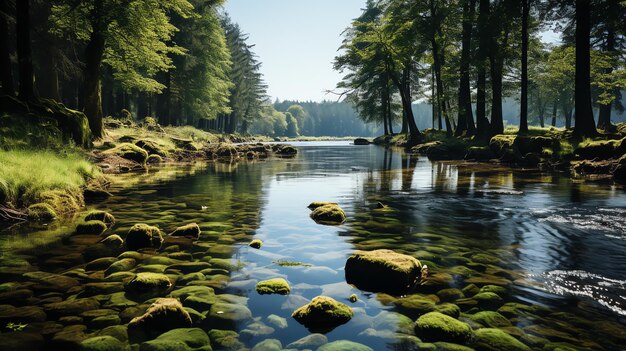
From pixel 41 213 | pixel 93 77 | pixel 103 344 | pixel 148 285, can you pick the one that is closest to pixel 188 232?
pixel 148 285

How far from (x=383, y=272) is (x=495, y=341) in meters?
1.66

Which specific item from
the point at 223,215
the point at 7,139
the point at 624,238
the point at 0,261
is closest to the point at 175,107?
the point at 7,139

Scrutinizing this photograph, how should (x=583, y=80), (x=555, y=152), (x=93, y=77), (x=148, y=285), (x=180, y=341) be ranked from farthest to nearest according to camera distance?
(x=93, y=77) → (x=555, y=152) → (x=583, y=80) → (x=148, y=285) → (x=180, y=341)

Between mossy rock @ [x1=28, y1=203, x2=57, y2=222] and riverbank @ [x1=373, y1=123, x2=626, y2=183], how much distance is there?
17.8 meters

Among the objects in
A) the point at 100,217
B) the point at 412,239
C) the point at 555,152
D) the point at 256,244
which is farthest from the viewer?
the point at 555,152

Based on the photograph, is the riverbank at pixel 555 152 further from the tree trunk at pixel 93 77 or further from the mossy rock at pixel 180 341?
the tree trunk at pixel 93 77

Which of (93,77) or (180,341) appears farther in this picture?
(93,77)

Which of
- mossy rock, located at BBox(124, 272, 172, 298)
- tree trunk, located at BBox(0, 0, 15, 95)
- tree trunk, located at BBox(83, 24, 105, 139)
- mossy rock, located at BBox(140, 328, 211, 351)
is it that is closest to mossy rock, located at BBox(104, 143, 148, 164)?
tree trunk, located at BBox(83, 24, 105, 139)

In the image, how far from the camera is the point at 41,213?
851 cm

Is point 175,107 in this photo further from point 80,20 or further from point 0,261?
point 0,261

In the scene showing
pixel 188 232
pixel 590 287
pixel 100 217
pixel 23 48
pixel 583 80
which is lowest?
pixel 590 287

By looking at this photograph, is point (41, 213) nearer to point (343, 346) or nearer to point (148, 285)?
point (148, 285)

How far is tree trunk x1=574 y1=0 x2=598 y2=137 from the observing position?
18.9 metres

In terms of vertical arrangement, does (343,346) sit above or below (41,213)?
below
